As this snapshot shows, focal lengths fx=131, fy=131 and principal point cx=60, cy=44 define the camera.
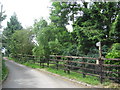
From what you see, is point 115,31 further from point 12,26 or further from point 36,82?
point 12,26

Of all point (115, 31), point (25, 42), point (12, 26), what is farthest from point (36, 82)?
point (12, 26)

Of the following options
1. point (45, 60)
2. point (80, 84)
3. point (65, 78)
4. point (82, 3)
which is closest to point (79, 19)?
point (82, 3)

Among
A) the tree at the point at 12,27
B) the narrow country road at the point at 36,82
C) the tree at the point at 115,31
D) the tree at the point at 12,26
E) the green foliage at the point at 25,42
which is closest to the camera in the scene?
the narrow country road at the point at 36,82

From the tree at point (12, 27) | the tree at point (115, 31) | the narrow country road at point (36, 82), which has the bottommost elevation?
the narrow country road at point (36, 82)

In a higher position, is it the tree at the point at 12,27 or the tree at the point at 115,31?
the tree at the point at 12,27

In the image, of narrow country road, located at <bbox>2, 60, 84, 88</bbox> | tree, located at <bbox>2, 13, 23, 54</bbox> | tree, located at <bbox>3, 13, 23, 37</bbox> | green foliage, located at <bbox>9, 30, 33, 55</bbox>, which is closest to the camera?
narrow country road, located at <bbox>2, 60, 84, 88</bbox>

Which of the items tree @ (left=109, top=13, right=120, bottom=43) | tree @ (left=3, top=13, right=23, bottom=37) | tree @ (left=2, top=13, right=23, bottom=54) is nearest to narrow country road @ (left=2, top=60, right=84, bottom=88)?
tree @ (left=109, top=13, right=120, bottom=43)

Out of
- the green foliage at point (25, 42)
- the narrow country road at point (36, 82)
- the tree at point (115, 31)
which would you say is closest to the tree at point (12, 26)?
the green foliage at point (25, 42)

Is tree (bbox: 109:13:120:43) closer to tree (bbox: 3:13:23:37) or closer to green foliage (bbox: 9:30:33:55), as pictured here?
green foliage (bbox: 9:30:33:55)

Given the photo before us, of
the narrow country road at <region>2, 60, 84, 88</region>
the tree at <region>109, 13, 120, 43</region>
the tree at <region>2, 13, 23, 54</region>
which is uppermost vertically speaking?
the tree at <region>2, 13, 23, 54</region>

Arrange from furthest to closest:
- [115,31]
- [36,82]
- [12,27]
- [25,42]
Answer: [12,27], [25,42], [115,31], [36,82]

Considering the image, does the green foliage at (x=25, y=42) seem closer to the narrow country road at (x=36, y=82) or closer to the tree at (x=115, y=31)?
the narrow country road at (x=36, y=82)

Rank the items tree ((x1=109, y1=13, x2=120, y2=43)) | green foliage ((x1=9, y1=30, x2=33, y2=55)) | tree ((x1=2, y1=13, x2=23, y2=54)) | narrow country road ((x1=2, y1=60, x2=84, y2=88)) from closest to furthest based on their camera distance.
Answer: narrow country road ((x1=2, y1=60, x2=84, y2=88)), tree ((x1=109, y1=13, x2=120, y2=43)), green foliage ((x1=9, y1=30, x2=33, y2=55)), tree ((x1=2, y1=13, x2=23, y2=54))

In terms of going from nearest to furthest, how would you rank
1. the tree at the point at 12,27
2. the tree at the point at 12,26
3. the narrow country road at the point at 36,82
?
the narrow country road at the point at 36,82, the tree at the point at 12,27, the tree at the point at 12,26
